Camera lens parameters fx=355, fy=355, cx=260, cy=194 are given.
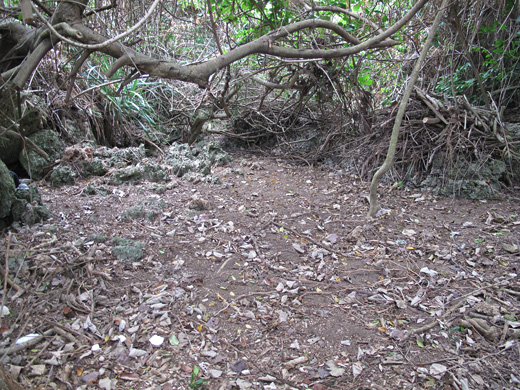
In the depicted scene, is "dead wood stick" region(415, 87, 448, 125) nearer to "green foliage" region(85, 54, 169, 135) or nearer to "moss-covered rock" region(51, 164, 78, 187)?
"green foliage" region(85, 54, 169, 135)

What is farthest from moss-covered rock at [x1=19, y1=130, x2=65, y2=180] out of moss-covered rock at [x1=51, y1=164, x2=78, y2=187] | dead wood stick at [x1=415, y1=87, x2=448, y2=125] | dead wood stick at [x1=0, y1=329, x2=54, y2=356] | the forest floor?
dead wood stick at [x1=415, y1=87, x2=448, y2=125]

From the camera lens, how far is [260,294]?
221 centimetres

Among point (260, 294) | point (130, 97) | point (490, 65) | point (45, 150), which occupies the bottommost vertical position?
point (260, 294)

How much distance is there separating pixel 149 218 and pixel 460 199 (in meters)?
2.91

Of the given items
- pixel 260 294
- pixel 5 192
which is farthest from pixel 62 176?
pixel 260 294

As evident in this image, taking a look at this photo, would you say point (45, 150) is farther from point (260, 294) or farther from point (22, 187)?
point (260, 294)

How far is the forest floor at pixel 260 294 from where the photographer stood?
168 cm

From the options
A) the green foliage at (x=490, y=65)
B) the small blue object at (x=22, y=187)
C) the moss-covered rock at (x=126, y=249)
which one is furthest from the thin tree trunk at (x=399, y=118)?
the small blue object at (x=22, y=187)

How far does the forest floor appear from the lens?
168cm

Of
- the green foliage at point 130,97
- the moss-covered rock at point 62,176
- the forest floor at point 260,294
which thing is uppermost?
the green foliage at point 130,97

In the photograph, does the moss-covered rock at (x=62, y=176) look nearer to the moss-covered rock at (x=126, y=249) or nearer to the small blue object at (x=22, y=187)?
the small blue object at (x=22, y=187)

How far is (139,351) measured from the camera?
1723 mm

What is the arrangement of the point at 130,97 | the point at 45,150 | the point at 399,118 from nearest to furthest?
the point at 399,118 < the point at 45,150 < the point at 130,97

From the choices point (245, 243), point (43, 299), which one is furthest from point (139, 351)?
point (245, 243)
